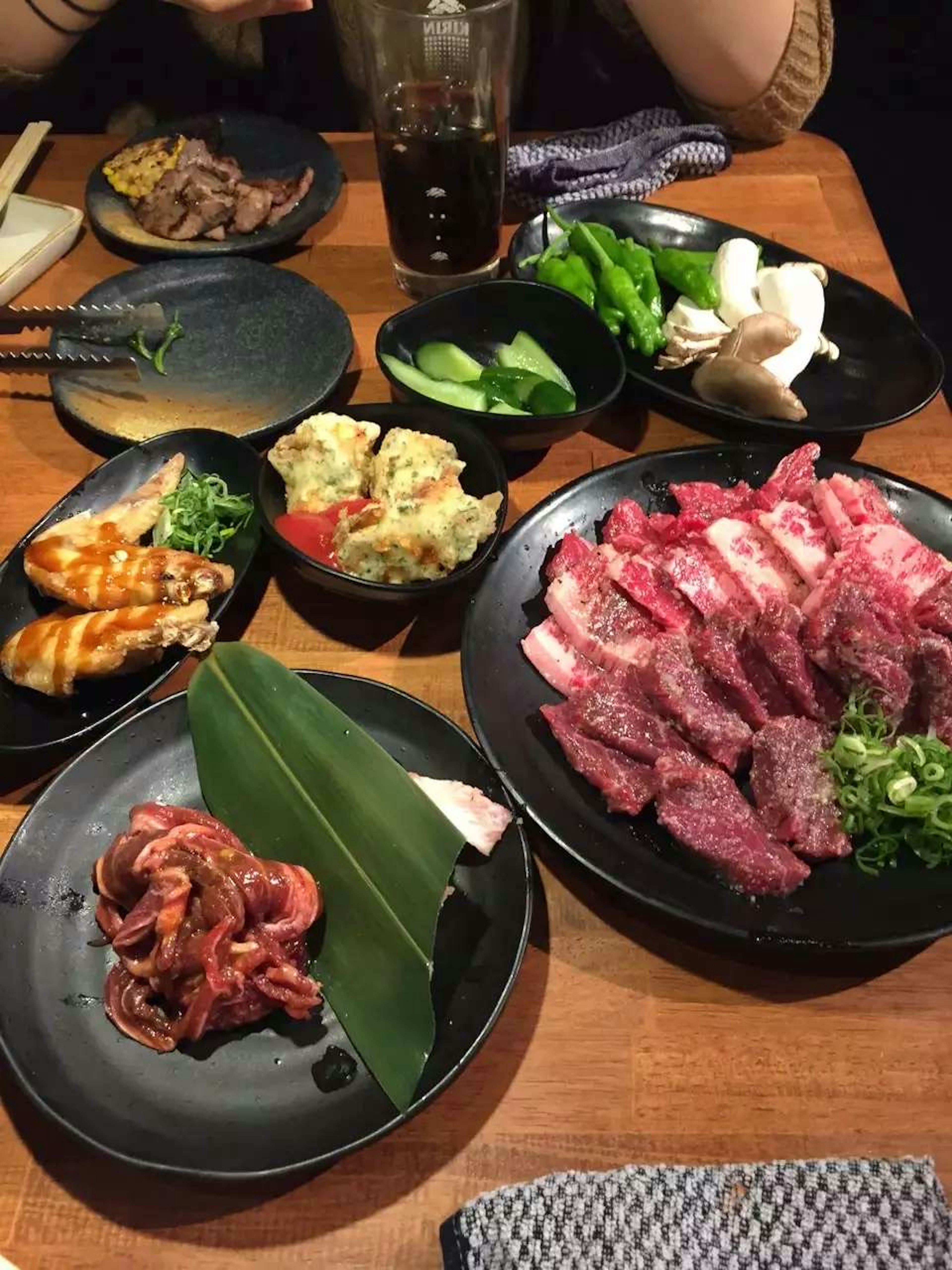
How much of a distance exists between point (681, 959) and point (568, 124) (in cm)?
343

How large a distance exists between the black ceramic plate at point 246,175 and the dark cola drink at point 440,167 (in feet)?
1.48

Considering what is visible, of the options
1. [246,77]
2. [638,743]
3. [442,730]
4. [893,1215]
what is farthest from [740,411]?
[246,77]

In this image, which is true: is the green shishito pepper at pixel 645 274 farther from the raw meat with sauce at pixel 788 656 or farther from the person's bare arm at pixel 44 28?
the person's bare arm at pixel 44 28

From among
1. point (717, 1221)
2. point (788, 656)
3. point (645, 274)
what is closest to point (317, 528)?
point (788, 656)

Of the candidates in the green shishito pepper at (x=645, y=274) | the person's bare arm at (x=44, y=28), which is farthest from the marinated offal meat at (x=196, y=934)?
the person's bare arm at (x=44, y=28)

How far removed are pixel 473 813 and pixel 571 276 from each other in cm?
165

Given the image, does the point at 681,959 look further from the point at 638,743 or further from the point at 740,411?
the point at 740,411

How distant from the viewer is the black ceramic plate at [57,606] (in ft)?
5.69

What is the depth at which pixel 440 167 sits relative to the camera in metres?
2.38

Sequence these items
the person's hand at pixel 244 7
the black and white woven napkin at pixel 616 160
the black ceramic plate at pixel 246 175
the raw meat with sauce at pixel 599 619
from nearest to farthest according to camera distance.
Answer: the raw meat with sauce at pixel 599 619 < the person's hand at pixel 244 7 < the black ceramic plate at pixel 246 175 < the black and white woven napkin at pixel 616 160

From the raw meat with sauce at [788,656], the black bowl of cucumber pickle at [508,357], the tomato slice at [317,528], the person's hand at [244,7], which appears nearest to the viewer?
the raw meat with sauce at [788,656]

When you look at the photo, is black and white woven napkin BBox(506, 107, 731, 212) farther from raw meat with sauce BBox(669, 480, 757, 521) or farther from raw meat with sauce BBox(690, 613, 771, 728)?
raw meat with sauce BBox(690, 613, 771, 728)

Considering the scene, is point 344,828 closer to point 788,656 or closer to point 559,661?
point 559,661

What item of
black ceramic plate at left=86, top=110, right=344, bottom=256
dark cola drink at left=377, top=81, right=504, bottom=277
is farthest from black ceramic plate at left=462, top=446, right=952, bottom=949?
black ceramic plate at left=86, top=110, right=344, bottom=256
